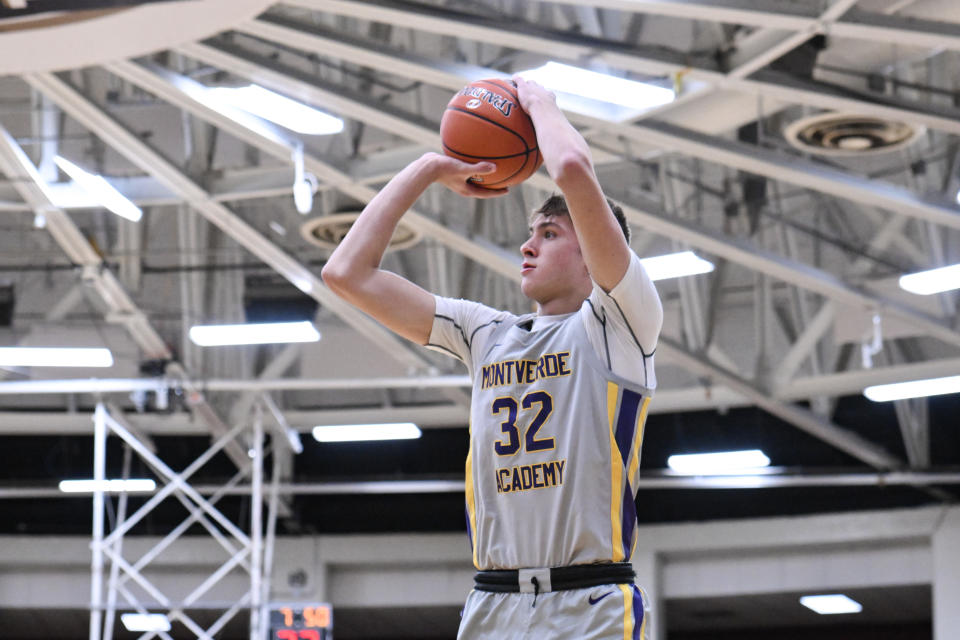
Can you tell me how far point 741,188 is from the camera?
1552 cm

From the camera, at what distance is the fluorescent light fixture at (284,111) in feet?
43.3

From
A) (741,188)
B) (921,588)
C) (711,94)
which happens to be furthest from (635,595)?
(921,588)

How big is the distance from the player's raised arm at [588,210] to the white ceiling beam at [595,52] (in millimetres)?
7045

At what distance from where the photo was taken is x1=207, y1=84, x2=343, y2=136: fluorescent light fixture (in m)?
13.2

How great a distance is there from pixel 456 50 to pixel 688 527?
11982 mm

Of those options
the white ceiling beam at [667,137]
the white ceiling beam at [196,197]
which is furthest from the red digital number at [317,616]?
the white ceiling beam at [667,137]

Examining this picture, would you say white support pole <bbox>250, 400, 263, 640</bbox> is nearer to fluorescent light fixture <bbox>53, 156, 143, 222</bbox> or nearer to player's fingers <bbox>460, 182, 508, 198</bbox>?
fluorescent light fixture <bbox>53, 156, 143, 222</bbox>

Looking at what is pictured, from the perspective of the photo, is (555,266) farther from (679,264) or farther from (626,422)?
(679,264)

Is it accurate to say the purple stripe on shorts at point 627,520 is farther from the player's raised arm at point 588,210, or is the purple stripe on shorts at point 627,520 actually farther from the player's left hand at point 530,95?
the player's left hand at point 530,95

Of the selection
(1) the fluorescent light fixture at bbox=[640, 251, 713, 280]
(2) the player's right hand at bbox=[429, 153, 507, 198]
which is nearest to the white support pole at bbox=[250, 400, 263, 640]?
(1) the fluorescent light fixture at bbox=[640, 251, 713, 280]

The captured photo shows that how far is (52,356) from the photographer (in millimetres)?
19375

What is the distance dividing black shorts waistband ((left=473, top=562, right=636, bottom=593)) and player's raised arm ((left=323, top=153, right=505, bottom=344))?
3.07ft

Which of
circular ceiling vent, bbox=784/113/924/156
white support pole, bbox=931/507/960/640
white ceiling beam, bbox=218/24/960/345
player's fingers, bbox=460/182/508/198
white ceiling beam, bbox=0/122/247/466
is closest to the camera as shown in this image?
player's fingers, bbox=460/182/508/198

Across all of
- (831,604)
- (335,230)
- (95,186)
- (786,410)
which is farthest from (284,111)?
(831,604)
